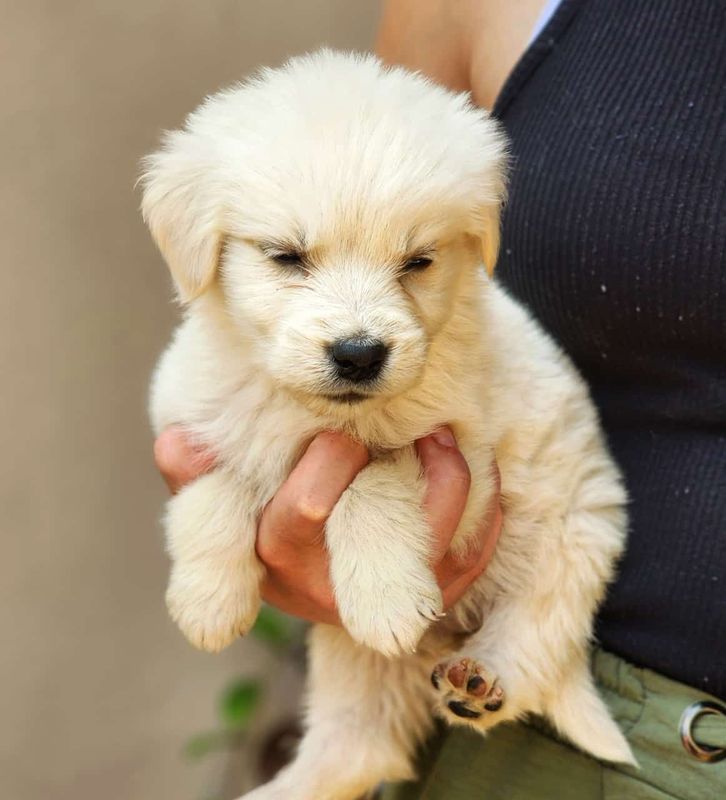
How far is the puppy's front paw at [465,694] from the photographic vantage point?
1593 mm

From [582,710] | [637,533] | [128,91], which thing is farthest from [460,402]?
[128,91]

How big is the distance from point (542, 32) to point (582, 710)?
4.13ft

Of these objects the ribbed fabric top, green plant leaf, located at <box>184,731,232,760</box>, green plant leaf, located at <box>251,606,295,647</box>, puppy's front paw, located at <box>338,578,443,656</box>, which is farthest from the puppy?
green plant leaf, located at <box>184,731,232,760</box>

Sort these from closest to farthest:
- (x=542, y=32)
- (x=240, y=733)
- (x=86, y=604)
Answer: (x=542, y=32) → (x=86, y=604) → (x=240, y=733)

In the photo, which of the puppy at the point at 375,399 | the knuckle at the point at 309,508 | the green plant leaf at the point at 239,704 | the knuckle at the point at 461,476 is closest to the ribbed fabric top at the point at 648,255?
the puppy at the point at 375,399

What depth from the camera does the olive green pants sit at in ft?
4.78

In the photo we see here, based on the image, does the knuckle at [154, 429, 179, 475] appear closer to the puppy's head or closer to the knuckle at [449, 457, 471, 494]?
the puppy's head

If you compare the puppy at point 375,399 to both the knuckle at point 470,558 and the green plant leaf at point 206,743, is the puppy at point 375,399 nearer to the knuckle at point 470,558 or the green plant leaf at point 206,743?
the knuckle at point 470,558

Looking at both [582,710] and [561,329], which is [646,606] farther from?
[561,329]

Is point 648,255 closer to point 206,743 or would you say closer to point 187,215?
point 187,215

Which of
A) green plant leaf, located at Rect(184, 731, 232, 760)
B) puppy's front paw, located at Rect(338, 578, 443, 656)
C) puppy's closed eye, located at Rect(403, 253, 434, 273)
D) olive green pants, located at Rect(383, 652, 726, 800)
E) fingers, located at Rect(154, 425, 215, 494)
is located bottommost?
green plant leaf, located at Rect(184, 731, 232, 760)

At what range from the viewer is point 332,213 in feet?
4.39

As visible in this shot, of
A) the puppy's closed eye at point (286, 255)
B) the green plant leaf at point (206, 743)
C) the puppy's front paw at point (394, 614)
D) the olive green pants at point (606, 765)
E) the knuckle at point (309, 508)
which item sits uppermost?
the puppy's closed eye at point (286, 255)

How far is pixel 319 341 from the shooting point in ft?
4.41
